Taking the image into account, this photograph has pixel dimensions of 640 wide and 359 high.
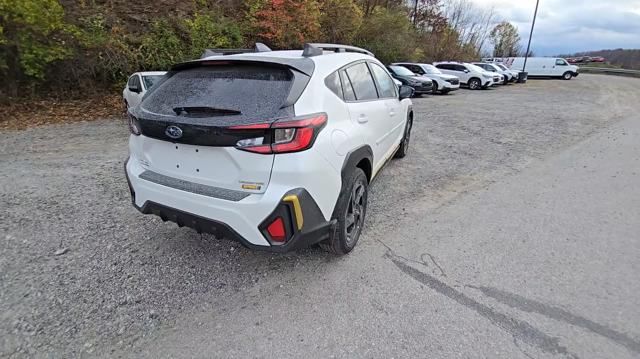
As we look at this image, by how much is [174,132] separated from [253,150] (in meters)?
0.62

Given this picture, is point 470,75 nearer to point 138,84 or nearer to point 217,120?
point 138,84

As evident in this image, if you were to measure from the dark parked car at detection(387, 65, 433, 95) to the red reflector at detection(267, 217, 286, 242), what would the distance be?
593 inches

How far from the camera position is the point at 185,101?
2527 mm

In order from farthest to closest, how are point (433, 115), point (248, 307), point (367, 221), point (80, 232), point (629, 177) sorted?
point (433, 115), point (629, 177), point (367, 221), point (80, 232), point (248, 307)

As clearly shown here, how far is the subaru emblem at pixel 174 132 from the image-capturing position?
7.77ft

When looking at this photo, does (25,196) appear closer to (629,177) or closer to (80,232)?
(80,232)

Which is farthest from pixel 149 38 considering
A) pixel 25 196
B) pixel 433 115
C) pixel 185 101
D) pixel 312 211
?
pixel 312 211

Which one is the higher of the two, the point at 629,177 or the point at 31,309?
the point at 629,177

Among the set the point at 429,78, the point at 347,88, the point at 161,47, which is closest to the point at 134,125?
the point at 347,88

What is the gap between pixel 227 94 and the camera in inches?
96.1

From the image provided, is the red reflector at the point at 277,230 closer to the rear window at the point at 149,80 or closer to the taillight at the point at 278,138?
the taillight at the point at 278,138

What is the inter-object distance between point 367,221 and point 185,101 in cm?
221

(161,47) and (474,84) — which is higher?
(161,47)

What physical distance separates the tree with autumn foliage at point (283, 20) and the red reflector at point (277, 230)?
14.2 metres
